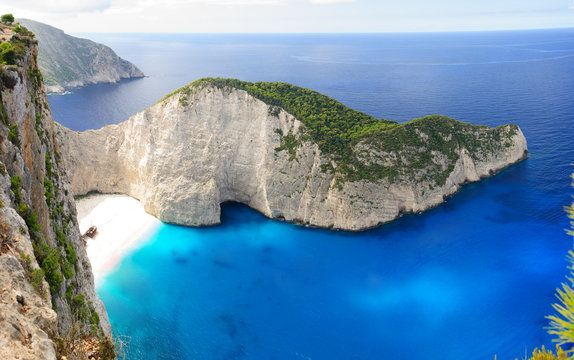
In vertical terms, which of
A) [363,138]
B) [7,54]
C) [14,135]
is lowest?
[363,138]

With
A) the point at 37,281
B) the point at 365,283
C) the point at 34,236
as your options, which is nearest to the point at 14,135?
the point at 34,236

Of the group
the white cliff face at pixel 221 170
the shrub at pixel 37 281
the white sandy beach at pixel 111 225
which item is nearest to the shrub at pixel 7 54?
the shrub at pixel 37 281

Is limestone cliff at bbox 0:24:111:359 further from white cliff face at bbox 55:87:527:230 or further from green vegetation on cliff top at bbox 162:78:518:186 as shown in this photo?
green vegetation on cliff top at bbox 162:78:518:186

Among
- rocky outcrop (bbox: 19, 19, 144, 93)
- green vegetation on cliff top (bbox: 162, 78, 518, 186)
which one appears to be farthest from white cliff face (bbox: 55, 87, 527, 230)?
rocky outcrop (bbox: 19, 19, 144, 93)

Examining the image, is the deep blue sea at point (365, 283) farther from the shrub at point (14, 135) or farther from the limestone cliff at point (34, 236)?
the shrub at point (14, 135)

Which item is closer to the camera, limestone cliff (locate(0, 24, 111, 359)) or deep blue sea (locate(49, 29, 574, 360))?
limestone cliff (locate(0, 24, 111, 359))

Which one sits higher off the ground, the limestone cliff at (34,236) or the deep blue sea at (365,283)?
the limestone cliff at (34,236)

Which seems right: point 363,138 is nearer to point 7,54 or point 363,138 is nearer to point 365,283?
point 365,283
